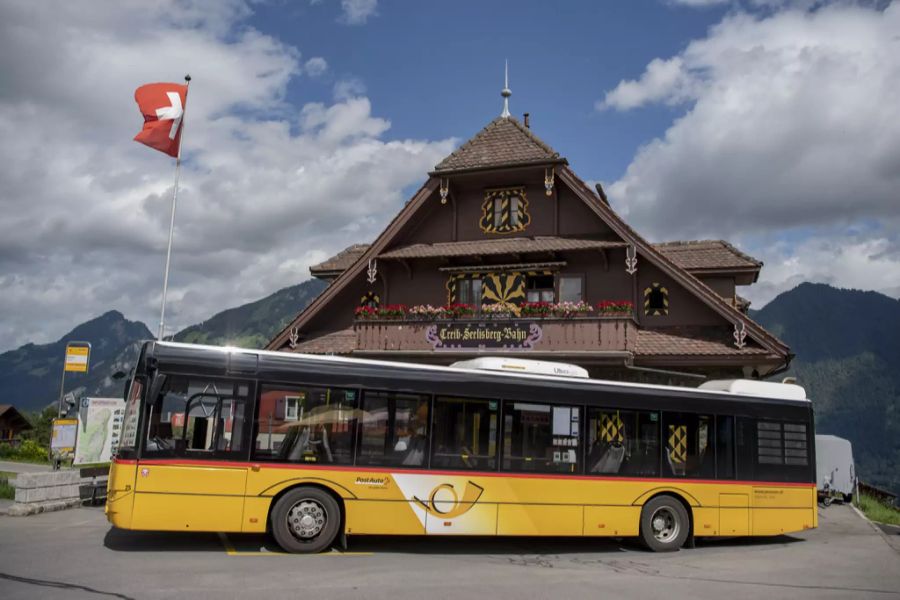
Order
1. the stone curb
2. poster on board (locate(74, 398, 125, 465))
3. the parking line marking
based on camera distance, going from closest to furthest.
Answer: the parking line marking, the stone curb, poster on board (locate(74, 398, 125, 465))

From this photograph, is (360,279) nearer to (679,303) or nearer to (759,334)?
(679,303)

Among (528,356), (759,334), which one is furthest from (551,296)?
(759,334)

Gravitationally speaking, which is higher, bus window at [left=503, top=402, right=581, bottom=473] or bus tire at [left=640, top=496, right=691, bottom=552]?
bus window at [left=503, top=402, right=581, bottom=473]

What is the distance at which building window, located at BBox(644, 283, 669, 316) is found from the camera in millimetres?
23250

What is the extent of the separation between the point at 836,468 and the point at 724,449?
690 inches

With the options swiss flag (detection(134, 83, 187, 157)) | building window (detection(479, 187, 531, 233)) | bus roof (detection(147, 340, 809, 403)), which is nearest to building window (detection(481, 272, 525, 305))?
building window (detection(479, 187, 531, 233))

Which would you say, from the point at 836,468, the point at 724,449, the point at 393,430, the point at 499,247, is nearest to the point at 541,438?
the point at 393,430

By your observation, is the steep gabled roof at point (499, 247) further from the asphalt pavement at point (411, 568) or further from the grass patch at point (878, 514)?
the asphalt pavement at point (411, 568)

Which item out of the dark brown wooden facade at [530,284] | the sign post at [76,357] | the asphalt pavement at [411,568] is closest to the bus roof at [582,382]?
the asphalt pavement at [411,568]

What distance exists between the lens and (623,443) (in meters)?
13.3

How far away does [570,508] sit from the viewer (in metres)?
12.7

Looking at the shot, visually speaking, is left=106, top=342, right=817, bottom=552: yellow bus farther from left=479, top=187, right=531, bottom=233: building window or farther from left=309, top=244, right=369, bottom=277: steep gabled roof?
left=309, top=244, right=369, bottom=277: steep gabled roof

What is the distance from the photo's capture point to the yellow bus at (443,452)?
35.7 feet

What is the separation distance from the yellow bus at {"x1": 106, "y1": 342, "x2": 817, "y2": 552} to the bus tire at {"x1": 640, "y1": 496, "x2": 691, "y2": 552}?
0.03m
